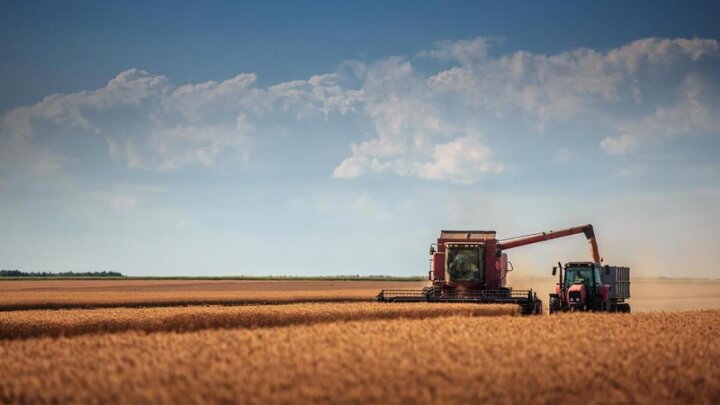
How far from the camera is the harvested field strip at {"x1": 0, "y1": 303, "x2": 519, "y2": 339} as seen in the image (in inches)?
997

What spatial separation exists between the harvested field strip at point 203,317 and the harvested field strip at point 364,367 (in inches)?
360

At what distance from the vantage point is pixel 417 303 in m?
33.8

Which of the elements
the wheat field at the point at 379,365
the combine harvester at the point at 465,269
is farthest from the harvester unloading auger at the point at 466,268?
the wheat field at the point at 379,365

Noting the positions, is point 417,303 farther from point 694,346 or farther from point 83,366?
point 83,366

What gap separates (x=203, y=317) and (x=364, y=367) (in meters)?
17.5

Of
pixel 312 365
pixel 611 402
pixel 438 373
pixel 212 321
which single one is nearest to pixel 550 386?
pixel 611 402

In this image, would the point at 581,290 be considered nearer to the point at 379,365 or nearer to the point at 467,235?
the point at 467,235

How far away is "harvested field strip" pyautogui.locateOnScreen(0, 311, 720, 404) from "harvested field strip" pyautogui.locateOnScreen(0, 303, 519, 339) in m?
9.15

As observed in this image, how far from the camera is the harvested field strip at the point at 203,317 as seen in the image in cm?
2533

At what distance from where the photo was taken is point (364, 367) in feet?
37.4

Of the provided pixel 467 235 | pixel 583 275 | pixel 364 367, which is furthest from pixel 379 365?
pixel 467 235

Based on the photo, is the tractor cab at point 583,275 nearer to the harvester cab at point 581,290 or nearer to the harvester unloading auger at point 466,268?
the harvester cab at point 581,290

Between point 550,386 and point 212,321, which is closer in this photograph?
point 550,386

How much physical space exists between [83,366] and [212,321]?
15677mm
